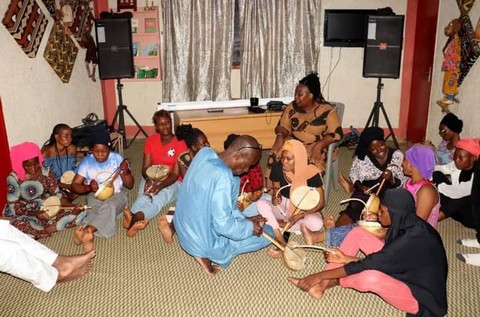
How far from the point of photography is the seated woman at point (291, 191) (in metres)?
3.11

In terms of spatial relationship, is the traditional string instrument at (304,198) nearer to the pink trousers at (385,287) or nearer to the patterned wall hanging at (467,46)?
the pink trousers at (385,287)

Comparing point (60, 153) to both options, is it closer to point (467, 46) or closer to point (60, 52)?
point (60, 52)

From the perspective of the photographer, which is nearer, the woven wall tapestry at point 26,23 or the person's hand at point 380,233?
the person's hand at point 380,233

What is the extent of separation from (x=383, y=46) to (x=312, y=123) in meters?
2.34

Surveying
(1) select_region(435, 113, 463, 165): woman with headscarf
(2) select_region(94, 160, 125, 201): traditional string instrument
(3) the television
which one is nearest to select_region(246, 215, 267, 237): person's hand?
(2) select_region(94, 160, 125, 201): traditional string instrument

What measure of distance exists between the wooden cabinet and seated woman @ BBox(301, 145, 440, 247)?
392 centimetres

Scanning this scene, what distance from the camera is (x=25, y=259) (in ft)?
8.20

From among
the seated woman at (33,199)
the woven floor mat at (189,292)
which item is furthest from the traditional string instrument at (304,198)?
the seated woman at (33,199)

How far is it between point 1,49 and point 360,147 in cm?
320

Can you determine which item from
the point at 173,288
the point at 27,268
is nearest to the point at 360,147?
the point at 173,288

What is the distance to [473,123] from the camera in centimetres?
446

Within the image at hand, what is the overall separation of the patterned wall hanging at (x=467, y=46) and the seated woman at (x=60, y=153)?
4085mm

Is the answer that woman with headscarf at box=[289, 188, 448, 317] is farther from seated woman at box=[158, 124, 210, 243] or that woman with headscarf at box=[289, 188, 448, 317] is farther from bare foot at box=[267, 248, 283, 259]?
seated woman at box=[158, 124, 210, 243]

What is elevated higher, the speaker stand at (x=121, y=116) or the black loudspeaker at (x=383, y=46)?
the black loudspeaker at (x=383, y=46)
